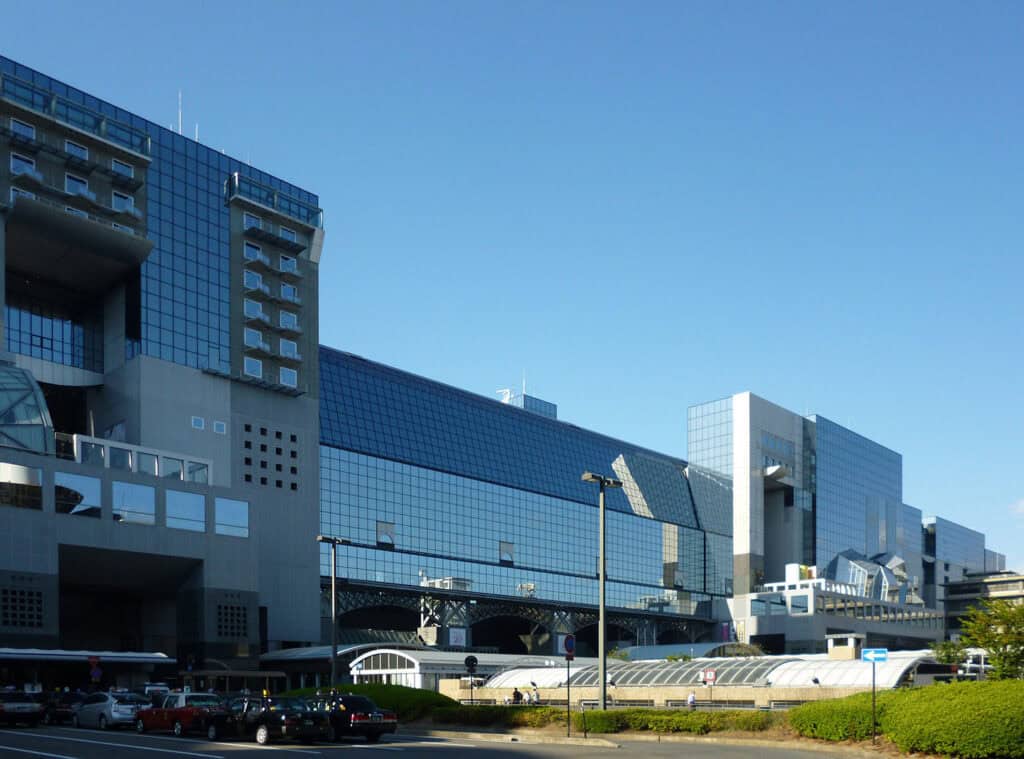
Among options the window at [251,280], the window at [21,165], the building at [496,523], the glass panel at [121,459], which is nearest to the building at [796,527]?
the building at [496,523]

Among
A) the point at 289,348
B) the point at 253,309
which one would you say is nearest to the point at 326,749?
the point at 253,309

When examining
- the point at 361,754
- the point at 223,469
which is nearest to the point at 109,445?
the point at 223,469

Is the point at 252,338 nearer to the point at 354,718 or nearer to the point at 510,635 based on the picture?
the point at 510,635

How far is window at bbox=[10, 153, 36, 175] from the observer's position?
88787 mm

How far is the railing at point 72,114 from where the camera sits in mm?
89625

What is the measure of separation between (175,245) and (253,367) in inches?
503

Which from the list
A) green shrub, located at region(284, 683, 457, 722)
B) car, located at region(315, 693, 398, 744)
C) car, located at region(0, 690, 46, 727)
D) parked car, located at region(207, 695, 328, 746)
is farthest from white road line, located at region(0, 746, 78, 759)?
green shrub, located at region(284, 683, 457, 722)

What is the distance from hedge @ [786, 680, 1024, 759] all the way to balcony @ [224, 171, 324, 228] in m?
77.9

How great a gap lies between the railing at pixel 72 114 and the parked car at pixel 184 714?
185 ft

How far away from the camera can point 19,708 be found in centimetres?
5328

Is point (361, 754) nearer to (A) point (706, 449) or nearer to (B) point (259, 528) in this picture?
(B) point (259, 528)

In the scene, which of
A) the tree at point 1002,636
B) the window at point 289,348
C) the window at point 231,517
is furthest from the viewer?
the window at point 289,348

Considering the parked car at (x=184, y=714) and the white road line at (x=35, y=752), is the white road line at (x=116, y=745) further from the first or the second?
the parked car at (x=184, y=714)

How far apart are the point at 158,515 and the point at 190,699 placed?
138 feet
